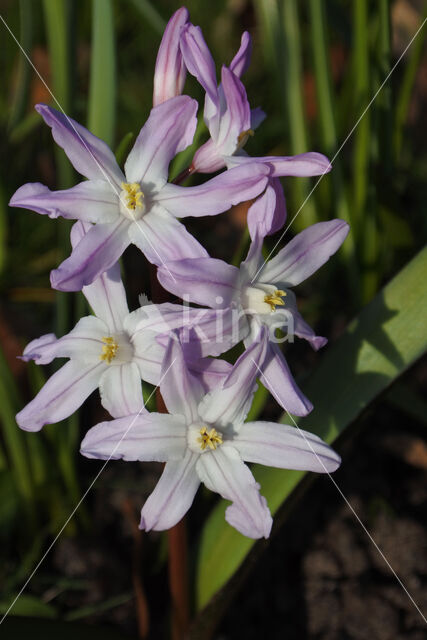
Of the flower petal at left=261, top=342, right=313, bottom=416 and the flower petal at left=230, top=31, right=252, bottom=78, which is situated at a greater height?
the flower petal at left=230, top=31, right=252, bottom=78

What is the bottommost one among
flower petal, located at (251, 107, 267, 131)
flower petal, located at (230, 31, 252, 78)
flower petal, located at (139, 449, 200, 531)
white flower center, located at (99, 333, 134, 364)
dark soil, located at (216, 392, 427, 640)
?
dark soil, located at (216, 392, 427, 640)

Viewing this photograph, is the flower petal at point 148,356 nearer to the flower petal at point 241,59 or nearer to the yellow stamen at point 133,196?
the yellow stamen at point 133,196

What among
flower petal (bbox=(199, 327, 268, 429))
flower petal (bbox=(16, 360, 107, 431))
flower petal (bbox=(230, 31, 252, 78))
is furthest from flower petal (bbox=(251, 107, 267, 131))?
flower petal (bbox=(16, 360, 107, 431))

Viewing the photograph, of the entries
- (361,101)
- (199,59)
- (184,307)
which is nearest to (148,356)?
(184,307)

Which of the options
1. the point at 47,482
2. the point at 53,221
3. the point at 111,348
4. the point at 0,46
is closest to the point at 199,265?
the point at 111,348

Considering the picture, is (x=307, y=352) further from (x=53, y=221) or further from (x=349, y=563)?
(x=53, y=221)

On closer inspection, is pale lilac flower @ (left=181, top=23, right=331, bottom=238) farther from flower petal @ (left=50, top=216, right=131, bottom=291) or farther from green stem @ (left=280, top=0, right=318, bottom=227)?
green stem @ (left=280, top=0, right=318, bottom=227)

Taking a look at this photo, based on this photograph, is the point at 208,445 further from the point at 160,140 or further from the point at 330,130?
the point at 330,130
